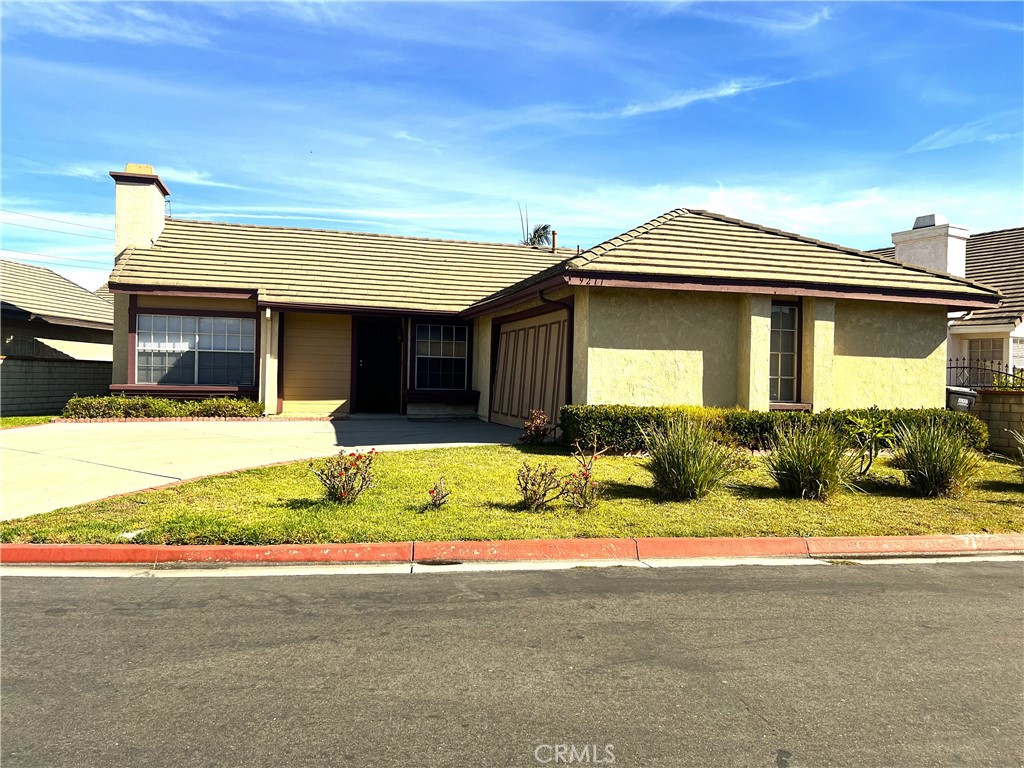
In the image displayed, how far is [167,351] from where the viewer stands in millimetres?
19047

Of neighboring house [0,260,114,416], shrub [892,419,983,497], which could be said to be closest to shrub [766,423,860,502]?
shrub [892,419,983,497]

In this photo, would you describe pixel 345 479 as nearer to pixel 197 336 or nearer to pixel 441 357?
pixel 441 357

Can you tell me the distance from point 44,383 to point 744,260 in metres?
18.8

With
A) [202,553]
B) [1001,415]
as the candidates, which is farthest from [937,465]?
[202,553]

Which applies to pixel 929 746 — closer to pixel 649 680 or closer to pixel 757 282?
pixel 649 680

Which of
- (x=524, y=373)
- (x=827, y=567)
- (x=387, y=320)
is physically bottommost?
(x=827, y=567)

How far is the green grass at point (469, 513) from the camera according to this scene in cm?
743

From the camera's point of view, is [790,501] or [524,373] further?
[524,373]

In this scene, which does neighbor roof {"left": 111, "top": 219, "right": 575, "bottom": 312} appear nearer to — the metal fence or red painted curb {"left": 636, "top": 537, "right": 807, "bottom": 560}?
the metal fence

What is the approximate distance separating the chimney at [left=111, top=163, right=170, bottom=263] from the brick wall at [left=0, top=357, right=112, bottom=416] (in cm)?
393

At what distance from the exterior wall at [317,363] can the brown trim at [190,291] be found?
1.26 metres

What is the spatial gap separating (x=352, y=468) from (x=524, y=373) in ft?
28.3

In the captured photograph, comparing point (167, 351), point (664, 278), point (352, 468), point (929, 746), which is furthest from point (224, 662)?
point (167, 351)

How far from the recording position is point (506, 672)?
14.5 ft
